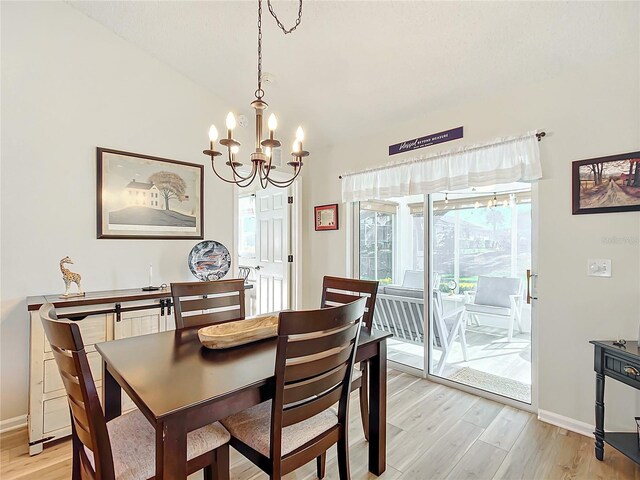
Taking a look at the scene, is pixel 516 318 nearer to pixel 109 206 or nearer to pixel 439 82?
pixel 439 82

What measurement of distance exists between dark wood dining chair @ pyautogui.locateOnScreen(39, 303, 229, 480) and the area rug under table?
2303 mm

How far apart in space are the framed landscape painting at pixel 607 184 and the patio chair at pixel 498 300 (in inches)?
34.4

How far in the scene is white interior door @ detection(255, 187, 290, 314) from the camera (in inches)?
164

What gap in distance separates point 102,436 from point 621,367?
2504mm

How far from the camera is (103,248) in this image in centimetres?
271

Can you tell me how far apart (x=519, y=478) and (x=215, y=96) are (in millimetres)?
3814

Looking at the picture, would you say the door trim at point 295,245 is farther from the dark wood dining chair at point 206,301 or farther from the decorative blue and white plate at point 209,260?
the dark wood dining chair at point 206,301

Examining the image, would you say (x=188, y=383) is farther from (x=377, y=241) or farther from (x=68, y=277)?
(x=377, y=241)

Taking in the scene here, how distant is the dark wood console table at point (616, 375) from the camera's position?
1.76m

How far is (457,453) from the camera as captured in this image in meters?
2.00

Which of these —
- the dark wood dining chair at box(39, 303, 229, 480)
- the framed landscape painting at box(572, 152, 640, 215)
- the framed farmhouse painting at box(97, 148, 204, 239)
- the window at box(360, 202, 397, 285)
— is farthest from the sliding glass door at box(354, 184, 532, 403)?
the dark wood dining chair at box(39, 303, 229, 480)

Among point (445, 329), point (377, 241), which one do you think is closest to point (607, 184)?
point (445, 329)

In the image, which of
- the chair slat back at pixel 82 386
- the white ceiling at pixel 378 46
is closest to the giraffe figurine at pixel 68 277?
the chair slat back at pixel 82 386

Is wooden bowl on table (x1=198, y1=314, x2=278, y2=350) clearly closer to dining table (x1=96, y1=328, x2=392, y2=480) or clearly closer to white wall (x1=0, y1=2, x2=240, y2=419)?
dining table (x1=96, y1=328, x2=392, y2=480)
